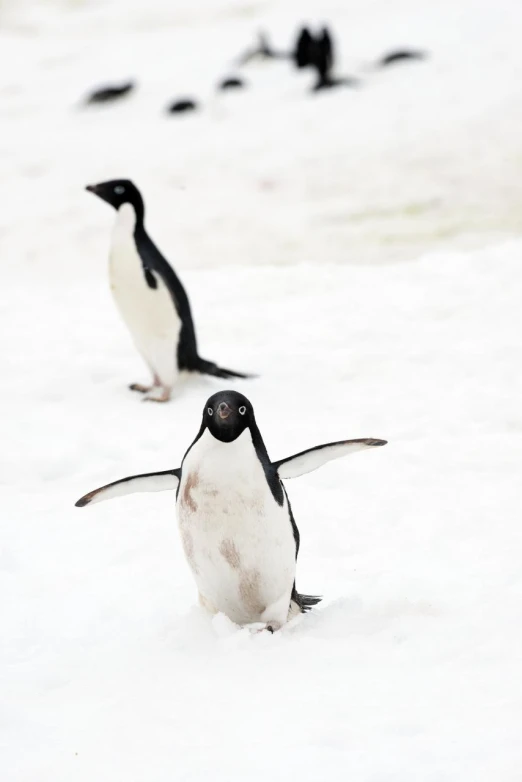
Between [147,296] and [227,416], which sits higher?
[227,416]

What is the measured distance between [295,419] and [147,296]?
102cm

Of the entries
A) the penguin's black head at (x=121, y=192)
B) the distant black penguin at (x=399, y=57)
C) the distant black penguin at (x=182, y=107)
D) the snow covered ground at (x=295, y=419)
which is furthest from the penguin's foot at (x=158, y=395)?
the distant black penguin at (x=399, y=57)

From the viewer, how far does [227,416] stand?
7.39 ft

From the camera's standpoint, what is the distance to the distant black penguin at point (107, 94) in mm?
12320

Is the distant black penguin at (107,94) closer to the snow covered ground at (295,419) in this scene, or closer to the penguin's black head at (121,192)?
the snow covered ground at (295,419)

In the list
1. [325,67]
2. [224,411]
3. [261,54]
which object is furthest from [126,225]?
[261,54]

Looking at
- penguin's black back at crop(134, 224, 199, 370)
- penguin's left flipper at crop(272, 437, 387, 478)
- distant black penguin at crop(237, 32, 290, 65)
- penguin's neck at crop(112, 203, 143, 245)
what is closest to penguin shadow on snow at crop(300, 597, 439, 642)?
penguin's left flipper at crop(272, 437, 387, 478)

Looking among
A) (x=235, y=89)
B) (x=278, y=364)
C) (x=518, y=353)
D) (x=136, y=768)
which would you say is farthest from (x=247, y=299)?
(x=235, y=89)

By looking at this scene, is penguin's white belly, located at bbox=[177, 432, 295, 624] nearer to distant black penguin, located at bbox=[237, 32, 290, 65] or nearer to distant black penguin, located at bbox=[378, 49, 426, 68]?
distant black penguin, located at bbox=[378, 49, 426, 68]

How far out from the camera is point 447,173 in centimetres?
899

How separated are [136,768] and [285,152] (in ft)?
28.2

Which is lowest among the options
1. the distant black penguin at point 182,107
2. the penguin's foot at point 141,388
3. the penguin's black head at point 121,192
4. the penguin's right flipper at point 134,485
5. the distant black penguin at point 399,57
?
the distant black penguin at point 182,107

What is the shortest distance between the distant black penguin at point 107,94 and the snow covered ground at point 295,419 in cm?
24

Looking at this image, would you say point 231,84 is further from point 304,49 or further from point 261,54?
point 261,54
